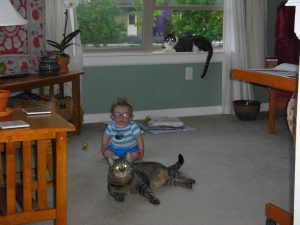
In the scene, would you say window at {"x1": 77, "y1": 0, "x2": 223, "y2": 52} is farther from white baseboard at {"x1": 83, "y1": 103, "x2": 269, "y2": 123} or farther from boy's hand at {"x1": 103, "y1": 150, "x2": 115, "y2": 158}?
boy's hand at {"x1": 103, "y1": 150, "x2": 115, "y2": 158}

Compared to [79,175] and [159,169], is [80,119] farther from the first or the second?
[159,169]

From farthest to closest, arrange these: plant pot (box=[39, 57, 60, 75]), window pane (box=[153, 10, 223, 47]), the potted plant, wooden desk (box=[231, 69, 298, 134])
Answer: window pane (box=[153, 10, 223, 47]), the potted plant, plant pot (box=[39, 57, 60, 75]), wooden desk (box=[231, 69, 298, 134])

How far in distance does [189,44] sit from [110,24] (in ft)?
2.72

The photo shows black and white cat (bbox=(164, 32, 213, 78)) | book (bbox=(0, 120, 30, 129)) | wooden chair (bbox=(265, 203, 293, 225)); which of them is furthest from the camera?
black and white cat (bbox=(164, 32, 213, 78))

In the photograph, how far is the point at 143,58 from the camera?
5.13 m

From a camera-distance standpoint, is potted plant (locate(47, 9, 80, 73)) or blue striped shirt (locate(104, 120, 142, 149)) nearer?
blue striped shirt (locate(104, 120, 142, 149))

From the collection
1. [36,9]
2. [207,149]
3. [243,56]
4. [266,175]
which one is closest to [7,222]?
[266,175]

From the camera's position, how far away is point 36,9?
4.50m

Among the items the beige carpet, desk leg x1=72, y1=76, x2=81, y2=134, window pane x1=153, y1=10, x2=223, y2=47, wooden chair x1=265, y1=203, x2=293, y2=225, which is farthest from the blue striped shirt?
window pane x1=153, y1=10, x2=223, y2=47

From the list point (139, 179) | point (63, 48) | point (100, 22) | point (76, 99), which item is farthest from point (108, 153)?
point (100, 22)

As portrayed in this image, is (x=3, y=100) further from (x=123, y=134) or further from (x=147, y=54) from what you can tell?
A: (x=147, y=54)

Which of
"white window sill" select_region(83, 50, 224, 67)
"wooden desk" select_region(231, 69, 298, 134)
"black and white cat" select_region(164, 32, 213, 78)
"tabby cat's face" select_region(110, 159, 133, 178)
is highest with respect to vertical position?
"black and white cat" select_region(164, 32, 213, 78)

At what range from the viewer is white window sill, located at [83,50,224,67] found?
495 centimetres

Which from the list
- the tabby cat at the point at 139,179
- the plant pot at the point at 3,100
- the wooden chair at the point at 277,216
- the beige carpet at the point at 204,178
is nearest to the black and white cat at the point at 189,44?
the beige carpet at the point at 204,178
